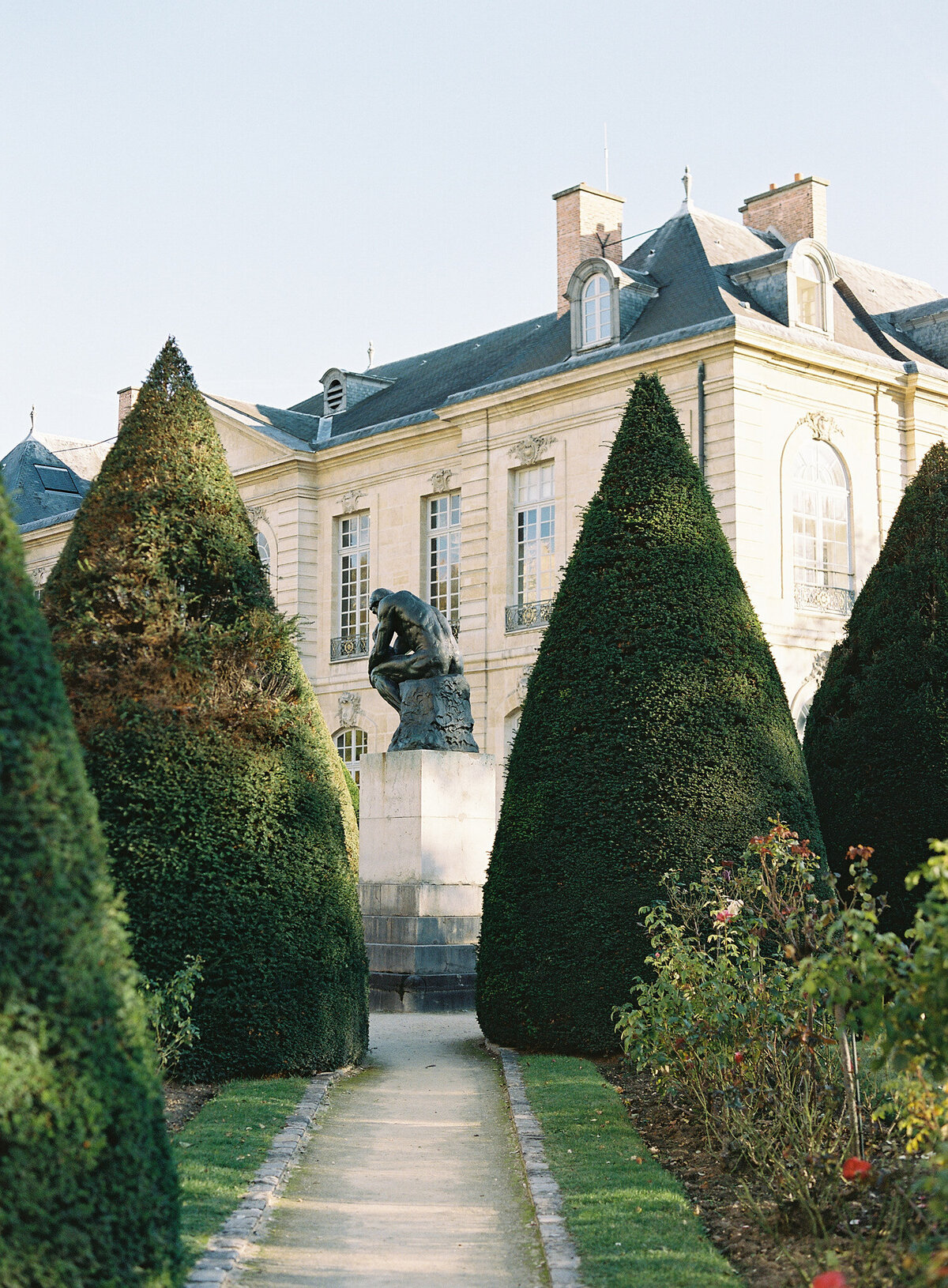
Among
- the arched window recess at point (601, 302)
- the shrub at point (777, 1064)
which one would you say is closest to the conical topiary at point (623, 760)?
the shrub at point (777, 1064)

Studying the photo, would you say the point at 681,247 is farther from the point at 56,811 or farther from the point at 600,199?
the point at 56,811

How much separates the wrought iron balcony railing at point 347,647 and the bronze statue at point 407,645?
1430cm

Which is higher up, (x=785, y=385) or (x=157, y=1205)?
(x=785, y=385)

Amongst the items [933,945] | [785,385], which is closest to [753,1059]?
[933,945]

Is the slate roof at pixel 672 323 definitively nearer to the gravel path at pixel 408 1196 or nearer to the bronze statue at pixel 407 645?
the bronze statue at pixel 407 645

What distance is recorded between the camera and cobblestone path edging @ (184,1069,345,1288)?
4.17 m

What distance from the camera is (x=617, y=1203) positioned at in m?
4.98

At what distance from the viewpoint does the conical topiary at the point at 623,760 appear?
834cm

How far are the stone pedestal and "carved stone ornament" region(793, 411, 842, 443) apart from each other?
11.4 metres

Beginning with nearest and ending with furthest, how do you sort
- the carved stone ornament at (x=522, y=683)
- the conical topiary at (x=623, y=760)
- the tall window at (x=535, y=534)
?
the conical topiary at (x=623, y=760) → the carved stone ornament at (x=522, y=683) → the tall window at (x=535, y=534)

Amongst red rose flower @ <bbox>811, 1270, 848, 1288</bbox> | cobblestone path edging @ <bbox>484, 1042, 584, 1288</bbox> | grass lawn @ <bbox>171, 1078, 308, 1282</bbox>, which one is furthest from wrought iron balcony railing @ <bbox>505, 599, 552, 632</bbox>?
red rose flower @ <bbox>811, 1270, 848, 1288</bbox>

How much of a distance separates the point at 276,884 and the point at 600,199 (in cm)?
2142

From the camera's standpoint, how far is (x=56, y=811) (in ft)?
10.3

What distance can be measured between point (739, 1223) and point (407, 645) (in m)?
8.91
